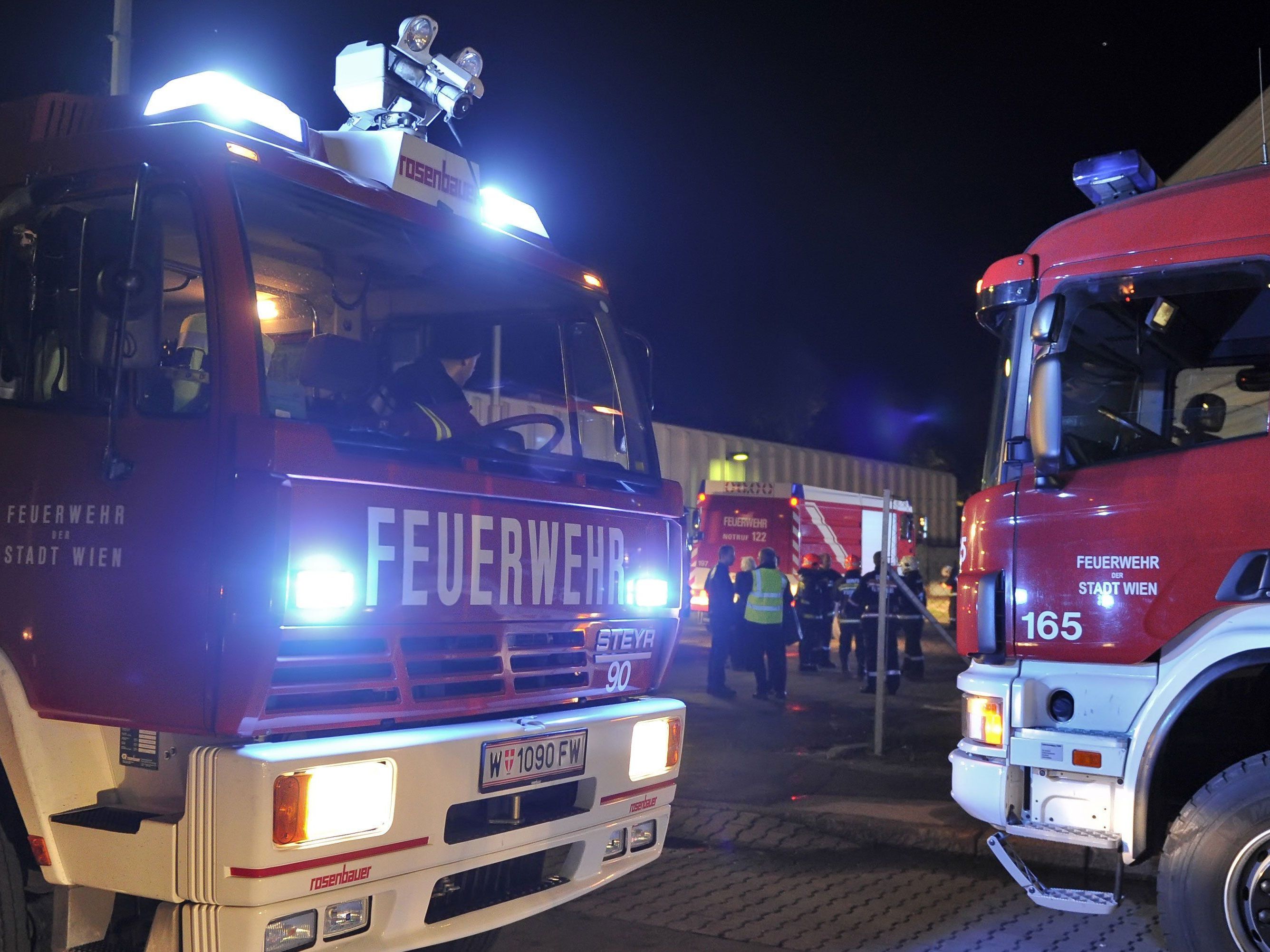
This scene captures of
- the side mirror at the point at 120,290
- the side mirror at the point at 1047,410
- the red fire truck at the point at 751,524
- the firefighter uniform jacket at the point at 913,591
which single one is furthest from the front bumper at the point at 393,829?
the red fire truck at the point at 751,524

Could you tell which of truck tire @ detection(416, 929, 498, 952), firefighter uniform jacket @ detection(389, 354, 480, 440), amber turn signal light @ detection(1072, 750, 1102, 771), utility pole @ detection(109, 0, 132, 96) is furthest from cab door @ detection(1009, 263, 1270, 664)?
utility pole @ detection(109, 0, 132, 96)

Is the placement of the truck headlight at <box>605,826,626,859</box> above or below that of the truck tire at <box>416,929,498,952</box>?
above

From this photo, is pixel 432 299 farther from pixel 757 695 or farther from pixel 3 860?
pixel 757 695

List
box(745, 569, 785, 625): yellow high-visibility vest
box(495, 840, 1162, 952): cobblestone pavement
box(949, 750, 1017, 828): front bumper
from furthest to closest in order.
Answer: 1. box(745, 569, 785, 625): yellow high-visibility vest
2. box(495, 840, 1162, 952): cobblestone pavement
3. box(949, 750, 1017, 828): front bumper

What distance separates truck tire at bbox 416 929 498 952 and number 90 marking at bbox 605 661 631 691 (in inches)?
39.6

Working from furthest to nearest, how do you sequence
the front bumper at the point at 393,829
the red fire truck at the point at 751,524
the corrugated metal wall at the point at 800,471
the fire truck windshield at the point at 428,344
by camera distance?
the corrugated metal wall at the point at 800,471 → the red fire truck at the point at 751,524 → the fire truck windshield at the point at 428,344 → the front bumper at the point at 393,829

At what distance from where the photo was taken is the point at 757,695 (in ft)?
41.4

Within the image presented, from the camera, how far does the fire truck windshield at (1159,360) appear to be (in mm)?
4453

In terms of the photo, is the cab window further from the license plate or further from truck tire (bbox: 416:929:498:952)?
truck tire (bbox: 416:929:498:952)

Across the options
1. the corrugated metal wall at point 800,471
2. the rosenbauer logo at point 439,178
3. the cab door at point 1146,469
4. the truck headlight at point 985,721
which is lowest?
the truck headlight at point 985,721

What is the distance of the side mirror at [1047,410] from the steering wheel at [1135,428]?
0.30 metres

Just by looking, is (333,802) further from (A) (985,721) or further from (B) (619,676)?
(A) (985,721)

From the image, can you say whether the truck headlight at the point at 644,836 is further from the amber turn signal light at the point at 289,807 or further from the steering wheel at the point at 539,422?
the amber turn signal light at the point at 289,807

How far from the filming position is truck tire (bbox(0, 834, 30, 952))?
3408mm
